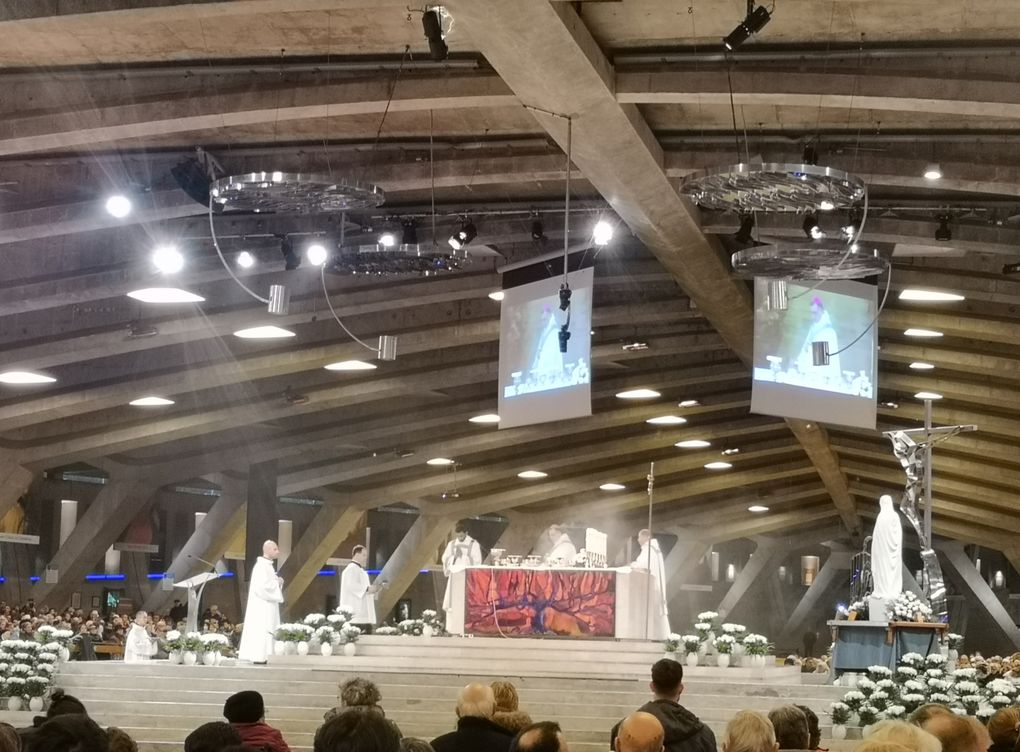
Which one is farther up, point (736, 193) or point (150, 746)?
point (736, 193)

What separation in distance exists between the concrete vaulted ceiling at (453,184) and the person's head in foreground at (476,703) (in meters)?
5.82

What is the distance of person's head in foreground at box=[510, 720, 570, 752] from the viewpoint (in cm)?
476

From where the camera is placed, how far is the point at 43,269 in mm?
19250

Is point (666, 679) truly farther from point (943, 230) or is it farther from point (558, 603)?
point (558, 603)

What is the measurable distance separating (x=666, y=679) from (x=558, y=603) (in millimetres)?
16272

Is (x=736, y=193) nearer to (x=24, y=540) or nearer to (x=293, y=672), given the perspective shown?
(x=293, y=672)

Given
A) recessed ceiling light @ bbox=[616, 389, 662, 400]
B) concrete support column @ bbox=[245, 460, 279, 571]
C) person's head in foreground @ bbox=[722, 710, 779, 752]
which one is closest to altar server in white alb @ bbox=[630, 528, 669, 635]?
recessed ceiling light @ bbox=[616, 389, 662, 400]

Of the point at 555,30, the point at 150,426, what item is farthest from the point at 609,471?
the point at 555,30

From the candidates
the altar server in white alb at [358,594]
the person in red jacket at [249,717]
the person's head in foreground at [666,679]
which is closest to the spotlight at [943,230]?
the person's head in foreground at [666,679]

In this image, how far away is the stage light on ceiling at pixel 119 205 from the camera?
1639 centimetres

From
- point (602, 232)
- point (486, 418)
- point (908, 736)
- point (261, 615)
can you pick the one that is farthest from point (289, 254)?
point (908, 736)

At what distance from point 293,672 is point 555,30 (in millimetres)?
11682

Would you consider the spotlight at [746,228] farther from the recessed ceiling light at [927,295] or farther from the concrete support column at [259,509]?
the concrete support column at [259,509]

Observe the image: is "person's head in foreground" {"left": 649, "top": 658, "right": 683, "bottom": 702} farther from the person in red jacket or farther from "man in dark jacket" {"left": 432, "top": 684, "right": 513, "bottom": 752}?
the person in red jacket
